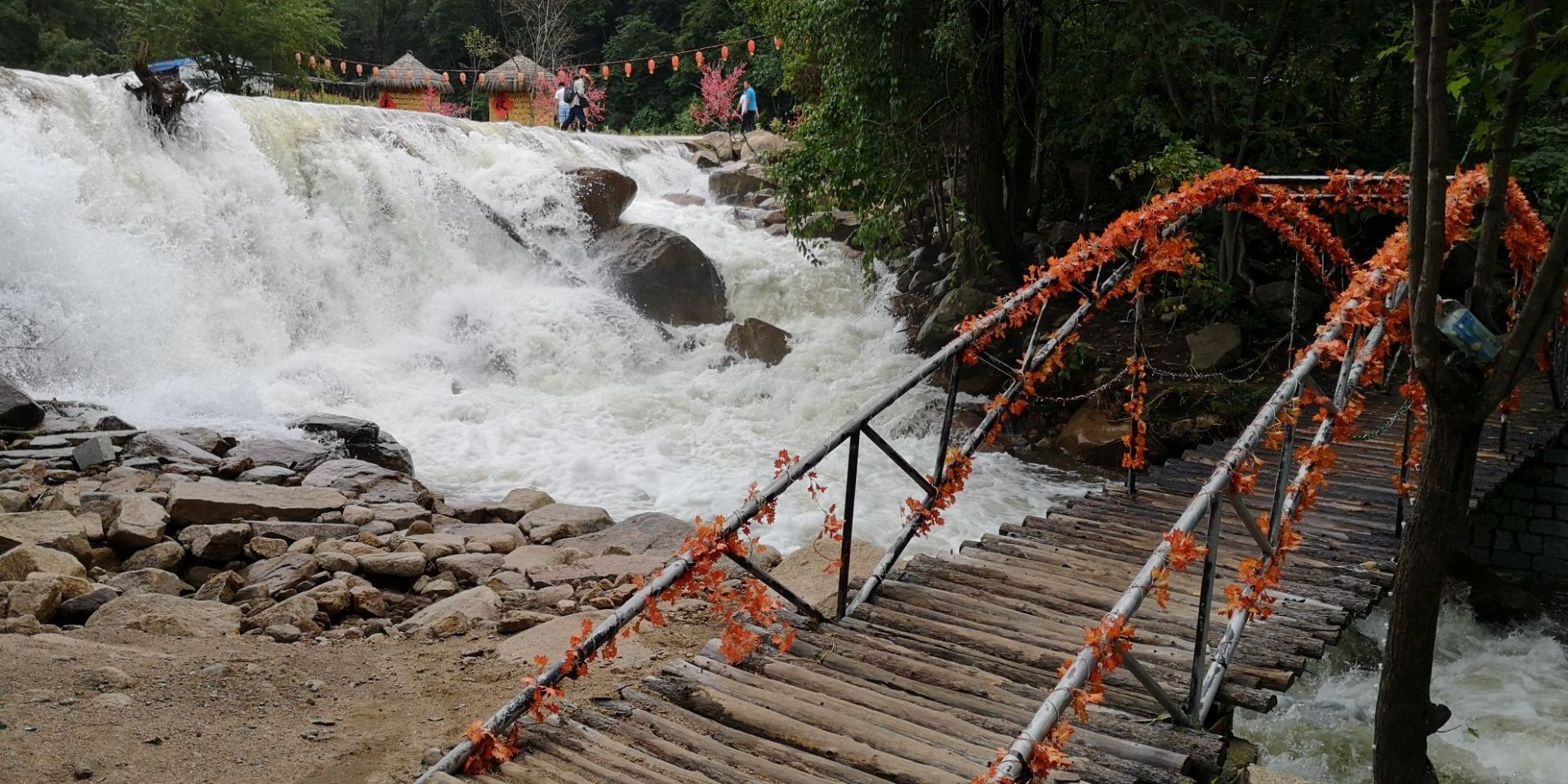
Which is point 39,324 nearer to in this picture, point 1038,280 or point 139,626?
point 139,626

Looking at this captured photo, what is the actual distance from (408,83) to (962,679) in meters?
27.3

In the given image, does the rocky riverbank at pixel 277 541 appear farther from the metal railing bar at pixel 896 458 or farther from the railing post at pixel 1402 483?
the railing post at pixel 1402 483

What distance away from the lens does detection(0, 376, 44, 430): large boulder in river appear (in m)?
8.53

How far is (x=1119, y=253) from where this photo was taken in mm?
6430

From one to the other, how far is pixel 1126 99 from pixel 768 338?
5140 millimetres

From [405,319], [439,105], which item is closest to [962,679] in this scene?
[405,319]

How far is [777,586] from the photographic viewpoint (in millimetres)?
4027

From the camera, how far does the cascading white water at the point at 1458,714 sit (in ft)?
18.1

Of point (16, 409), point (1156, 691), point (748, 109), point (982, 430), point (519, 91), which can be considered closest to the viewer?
point (1156, 691)

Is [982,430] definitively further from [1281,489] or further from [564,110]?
[564,110]

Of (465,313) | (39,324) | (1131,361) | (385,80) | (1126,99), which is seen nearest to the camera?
(1131,361)

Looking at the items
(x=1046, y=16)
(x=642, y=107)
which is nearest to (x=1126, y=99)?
(x=1046, y=16)

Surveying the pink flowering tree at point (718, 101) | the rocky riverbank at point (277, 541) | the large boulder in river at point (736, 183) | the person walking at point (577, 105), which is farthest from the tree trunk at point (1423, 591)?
the pink flowering tree at point (718, 101)

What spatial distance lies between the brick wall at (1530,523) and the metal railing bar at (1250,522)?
6214 millimetres
